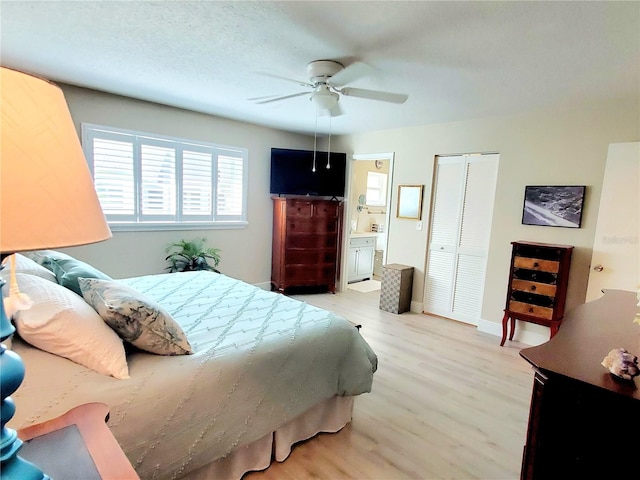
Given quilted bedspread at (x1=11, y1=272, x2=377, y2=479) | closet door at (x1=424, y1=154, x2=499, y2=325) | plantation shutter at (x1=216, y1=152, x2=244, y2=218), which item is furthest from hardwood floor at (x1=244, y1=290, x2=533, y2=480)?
plantation shutter at (x1=216, y1=152, x2=244, y2=218)

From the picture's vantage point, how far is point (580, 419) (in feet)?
3.23

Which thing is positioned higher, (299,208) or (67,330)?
(299,208)

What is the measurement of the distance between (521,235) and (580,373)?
294 cm

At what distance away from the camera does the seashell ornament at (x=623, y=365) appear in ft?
3.25

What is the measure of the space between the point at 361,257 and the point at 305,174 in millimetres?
1940

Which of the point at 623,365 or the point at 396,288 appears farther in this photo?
the point at 396,288

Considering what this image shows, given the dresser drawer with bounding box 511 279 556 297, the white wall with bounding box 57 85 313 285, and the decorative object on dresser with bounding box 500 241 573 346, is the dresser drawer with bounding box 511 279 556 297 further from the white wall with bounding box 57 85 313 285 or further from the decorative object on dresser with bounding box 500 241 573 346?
the white wall with bounding box 57 85 313 285

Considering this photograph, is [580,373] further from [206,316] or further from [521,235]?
[521,235]

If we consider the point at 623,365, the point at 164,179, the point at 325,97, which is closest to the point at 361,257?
the point at 164,179

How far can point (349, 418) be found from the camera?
2129 millimetres

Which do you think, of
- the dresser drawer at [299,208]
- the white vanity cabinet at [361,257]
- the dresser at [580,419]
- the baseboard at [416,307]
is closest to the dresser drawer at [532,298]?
the baseboard at [416,307]

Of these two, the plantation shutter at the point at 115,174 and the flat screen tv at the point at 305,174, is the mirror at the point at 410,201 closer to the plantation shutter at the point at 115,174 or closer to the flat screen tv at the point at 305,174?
the flat screen tv at the point at 305,174

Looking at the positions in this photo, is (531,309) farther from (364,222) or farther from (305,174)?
(364,222)

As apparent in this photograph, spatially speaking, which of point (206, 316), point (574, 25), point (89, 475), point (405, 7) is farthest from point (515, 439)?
point (405, 7)
